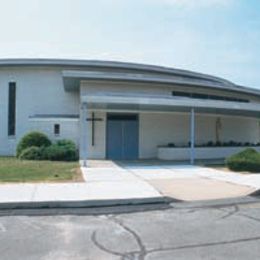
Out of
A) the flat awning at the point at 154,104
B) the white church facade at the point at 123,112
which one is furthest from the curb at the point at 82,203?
the white church facade at the point at 123,112

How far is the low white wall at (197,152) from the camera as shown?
955 inches

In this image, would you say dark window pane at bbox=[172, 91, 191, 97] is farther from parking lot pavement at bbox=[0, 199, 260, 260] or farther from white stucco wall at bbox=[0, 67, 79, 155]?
parking lot pavement at bbox=[0, 199, 260, 260]

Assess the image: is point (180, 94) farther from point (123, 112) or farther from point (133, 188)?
point (133, 188)

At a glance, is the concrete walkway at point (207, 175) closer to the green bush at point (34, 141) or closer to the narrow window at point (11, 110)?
the green bush at point (34, 141)

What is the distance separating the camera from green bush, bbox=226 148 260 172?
56.2ft

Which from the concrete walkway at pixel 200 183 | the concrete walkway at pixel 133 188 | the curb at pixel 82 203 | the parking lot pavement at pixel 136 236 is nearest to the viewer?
the parking lot pavement at pixel 136 236

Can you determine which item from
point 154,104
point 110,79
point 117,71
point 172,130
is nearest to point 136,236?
point 154,104

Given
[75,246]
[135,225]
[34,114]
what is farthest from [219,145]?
[75,246]

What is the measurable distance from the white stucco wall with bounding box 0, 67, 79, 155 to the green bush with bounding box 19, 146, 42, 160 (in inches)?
231

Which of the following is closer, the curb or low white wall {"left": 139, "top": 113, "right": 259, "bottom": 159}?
the curb

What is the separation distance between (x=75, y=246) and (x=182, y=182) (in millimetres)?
7871

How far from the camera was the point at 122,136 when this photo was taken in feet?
82.2

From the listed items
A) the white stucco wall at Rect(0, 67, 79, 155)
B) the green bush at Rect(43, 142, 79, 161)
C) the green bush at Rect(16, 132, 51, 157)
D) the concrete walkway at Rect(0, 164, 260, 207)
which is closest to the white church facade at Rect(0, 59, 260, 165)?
the white stucco wall at Rect(0, 67, 79, 155)

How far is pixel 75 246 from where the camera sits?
256 inches
